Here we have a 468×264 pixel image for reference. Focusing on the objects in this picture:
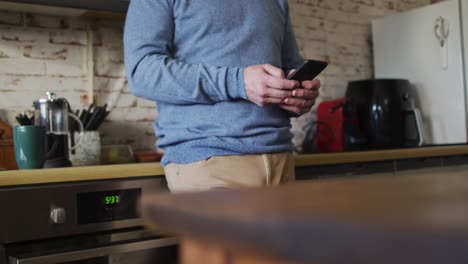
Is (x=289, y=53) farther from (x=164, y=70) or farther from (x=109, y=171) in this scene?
(x=109, y=171)

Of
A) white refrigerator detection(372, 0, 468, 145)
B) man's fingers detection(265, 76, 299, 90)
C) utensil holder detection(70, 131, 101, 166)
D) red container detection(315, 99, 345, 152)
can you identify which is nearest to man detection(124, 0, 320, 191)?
man's fingers detection(265, 76, 299, 90)

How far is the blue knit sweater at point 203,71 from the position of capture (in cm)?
122

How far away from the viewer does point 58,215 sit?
1.42 meters

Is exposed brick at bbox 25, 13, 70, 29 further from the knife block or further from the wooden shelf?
the wooden shelf

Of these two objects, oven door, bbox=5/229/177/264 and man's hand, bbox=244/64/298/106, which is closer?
man's hand, bbox=244/64/298/106

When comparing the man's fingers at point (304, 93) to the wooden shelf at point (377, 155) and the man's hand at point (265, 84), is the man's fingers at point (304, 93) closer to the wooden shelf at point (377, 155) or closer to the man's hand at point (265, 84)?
the man's hand at point (265, 84)

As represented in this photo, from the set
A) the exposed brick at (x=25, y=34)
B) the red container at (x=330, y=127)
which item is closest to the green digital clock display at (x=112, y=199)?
the exposed brick at (x=25, y=34)

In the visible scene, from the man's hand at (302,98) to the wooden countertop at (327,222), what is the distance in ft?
2.70

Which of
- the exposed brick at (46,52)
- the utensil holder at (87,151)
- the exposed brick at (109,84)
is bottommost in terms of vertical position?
the utensil holder at (87,151)

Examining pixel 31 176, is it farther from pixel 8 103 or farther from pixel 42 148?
pixel 8 103

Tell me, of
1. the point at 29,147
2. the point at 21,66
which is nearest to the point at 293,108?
the point at 29,147

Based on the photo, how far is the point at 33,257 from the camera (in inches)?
52.6

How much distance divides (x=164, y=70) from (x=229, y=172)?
0.27 metres

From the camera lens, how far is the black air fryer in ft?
8.37
